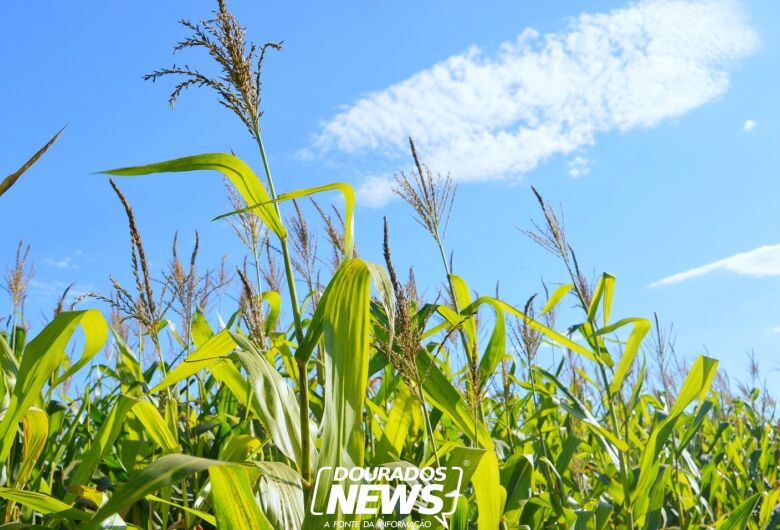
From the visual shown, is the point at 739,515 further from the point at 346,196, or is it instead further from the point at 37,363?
the point at 37,363

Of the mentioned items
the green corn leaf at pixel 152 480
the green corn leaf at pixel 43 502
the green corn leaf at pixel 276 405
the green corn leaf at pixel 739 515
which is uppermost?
the green corn leaf at pixel 276 405

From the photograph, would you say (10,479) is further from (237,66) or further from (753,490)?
(753,490)

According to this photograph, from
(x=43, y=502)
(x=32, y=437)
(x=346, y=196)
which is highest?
(x=346, y=196)

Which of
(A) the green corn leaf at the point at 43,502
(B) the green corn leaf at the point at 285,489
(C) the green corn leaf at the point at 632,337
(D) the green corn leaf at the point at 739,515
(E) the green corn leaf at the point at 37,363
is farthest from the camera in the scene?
(C) the green corn leaf at the point at 632,337

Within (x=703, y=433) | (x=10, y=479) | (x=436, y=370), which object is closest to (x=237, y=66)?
(x=436, y=370)

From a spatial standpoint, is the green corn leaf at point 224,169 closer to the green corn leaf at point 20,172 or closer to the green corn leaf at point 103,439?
the green corn leaf at point 20,172

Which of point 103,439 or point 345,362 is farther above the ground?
point 345,362

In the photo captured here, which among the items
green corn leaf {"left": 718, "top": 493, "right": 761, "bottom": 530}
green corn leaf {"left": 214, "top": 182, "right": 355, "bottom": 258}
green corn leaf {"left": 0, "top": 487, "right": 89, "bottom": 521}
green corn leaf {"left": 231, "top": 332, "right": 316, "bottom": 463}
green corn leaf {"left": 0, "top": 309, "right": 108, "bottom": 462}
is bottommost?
green corn leaf {"left": 718, "top": 493, "right": 761, "bottom": 530}

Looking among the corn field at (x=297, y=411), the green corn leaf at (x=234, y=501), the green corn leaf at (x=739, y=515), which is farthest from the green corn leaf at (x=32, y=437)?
the green corn leaf at (x=739, y=515)

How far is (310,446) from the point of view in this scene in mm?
1067

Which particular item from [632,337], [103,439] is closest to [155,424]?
[103,439]

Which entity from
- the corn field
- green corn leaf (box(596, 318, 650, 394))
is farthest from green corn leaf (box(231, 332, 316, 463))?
green corn leaf (box(596, 318, 650, 394))

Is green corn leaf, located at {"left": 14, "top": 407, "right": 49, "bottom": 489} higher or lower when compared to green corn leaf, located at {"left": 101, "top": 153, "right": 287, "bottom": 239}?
lower

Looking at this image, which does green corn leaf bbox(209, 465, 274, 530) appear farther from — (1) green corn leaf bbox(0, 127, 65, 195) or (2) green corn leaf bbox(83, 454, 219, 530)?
(1) green corn leaf bbox(0, 127, 65, 195)
